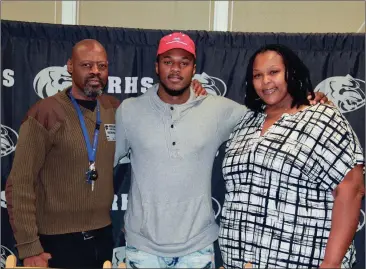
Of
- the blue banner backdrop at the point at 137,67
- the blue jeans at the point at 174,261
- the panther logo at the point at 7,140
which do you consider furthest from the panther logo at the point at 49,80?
the blue jeans at the point at 174,261

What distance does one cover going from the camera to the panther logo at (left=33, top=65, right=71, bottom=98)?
2705 millimetres

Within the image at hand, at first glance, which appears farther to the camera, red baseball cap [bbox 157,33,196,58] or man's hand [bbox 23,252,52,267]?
red baseball cap [bbox 157,33,196,58]

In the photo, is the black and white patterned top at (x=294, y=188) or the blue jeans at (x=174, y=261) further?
the blue jeans at (x=174, y=261)

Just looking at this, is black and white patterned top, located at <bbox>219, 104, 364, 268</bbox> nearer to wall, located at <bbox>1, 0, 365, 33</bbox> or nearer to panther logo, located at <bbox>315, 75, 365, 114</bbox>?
panther logo, located at <bbox>315, 75, 365, 114</bbox>

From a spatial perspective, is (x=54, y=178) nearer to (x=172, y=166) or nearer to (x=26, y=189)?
(x=26, y=189)

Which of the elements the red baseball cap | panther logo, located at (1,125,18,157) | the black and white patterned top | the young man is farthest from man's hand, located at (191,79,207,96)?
panther logo, located at (1,125,18,157)

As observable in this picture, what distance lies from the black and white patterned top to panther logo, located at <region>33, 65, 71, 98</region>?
48.8 inches

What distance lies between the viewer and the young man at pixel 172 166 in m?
2.15

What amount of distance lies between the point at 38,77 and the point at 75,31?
330 mm

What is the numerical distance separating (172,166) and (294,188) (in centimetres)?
55

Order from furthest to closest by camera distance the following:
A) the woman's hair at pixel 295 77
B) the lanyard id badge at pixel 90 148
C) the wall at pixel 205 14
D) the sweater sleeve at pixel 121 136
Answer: the wall at pixel 205 14 → the sweater sleeve at pixel 121 136 → the lanyard id badge at pixel 90 148 → the woman's hair at pixel 295 77

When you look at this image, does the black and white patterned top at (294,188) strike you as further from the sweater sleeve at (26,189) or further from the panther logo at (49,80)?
the panther logo at (49,80)

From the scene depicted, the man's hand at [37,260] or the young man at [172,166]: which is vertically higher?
the young man at [172,166]

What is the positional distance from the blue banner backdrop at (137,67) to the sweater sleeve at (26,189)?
1.92ft
